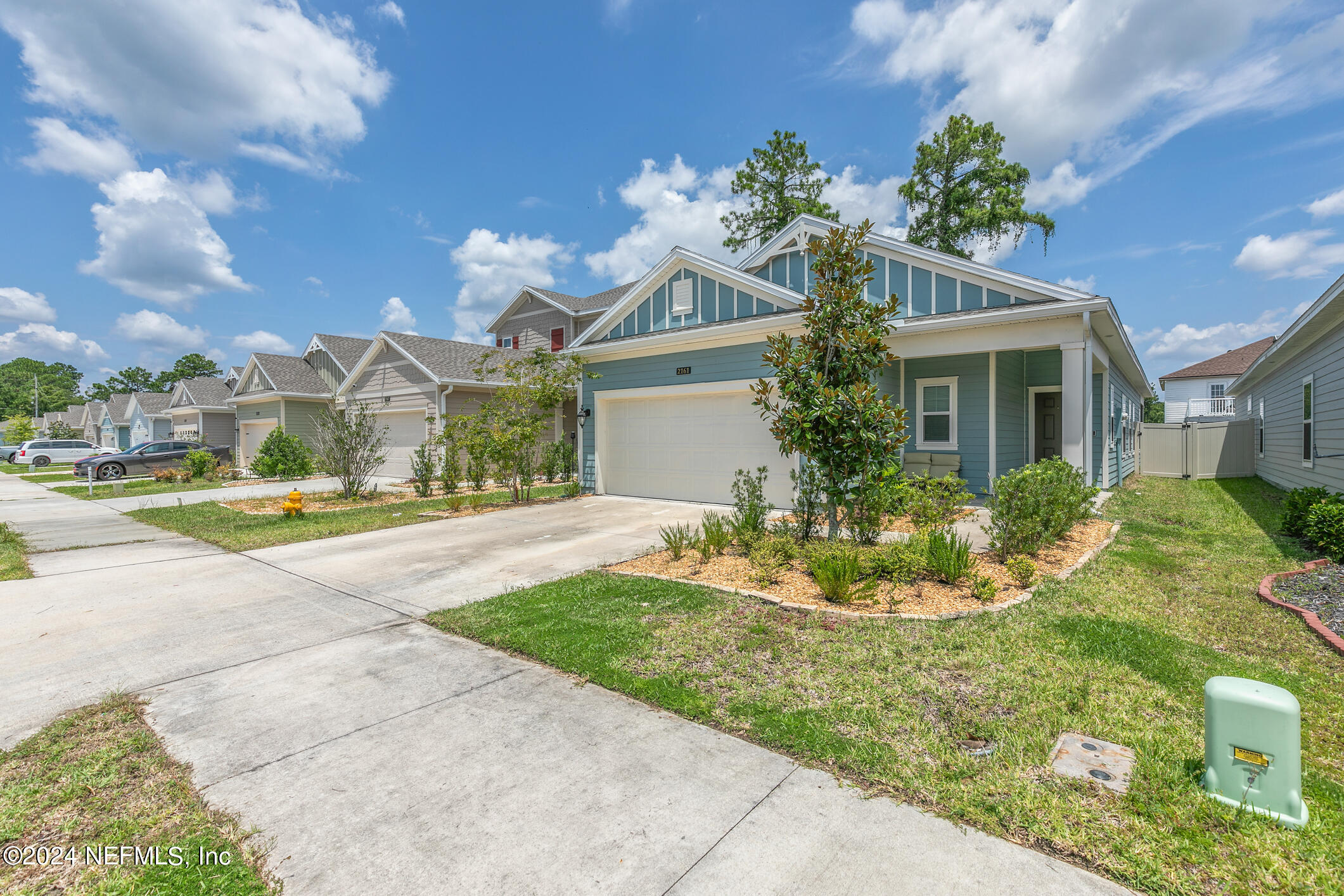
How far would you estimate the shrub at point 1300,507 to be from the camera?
739 centimetres

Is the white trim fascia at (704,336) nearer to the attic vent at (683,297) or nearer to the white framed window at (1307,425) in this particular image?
the attic vent at (683,297)

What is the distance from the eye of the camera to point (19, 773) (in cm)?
273

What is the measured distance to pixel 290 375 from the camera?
955 inches

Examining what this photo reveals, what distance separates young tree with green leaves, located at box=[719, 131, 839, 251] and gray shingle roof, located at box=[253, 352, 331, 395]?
20.6m

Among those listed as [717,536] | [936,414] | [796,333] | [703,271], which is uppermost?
[703,271]

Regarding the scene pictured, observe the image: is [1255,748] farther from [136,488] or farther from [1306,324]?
[136,488]

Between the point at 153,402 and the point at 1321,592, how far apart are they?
51965 millimetres

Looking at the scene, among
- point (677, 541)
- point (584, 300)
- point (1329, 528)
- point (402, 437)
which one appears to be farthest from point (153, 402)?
point (1329, 528)

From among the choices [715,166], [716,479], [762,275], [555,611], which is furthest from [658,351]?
[715,166]

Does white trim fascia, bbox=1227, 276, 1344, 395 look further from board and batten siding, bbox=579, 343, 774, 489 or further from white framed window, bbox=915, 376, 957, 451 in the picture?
board and batten siding, bbox=579, 343, 774, 489

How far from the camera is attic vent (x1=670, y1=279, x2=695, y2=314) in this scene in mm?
11664

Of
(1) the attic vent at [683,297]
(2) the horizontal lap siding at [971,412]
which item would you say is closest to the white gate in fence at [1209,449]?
(2) the horizontal lap siding at [971,412]

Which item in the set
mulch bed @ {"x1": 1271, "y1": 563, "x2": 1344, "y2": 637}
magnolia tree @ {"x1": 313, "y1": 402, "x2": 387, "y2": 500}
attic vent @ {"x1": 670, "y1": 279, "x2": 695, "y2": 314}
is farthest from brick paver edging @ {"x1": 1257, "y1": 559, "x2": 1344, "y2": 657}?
magnolia tree @ {"x1": 313, "y1": 402, "x2": 387, "y2": 500}

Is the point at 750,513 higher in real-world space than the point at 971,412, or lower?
lower
